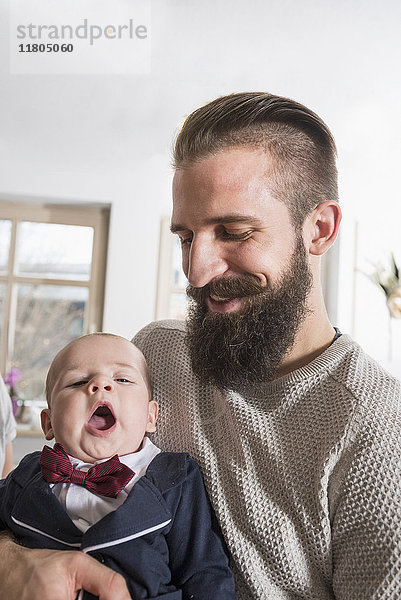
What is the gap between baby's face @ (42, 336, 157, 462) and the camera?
3.96ft

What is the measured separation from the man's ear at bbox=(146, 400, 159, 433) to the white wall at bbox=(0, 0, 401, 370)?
2257 mm

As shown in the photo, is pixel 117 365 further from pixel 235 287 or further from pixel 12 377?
Answer: pixel 12 377

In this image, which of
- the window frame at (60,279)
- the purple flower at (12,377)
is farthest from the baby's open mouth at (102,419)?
the window frame at (60,279)

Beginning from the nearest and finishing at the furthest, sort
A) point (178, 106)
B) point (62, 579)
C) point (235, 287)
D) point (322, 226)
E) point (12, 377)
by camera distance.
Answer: point (62, 579) < point (235, 287) < point (322, 226) < point (178, 106) < point (12, 377)

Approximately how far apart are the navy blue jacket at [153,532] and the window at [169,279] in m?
4.12

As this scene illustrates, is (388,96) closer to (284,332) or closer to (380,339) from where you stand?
(380,339)

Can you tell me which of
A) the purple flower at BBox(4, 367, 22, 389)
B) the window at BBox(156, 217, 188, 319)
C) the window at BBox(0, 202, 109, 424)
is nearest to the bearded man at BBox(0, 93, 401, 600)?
the purple flower at BBox(4, 367, 22, 389)

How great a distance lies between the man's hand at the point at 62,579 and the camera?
967 mm

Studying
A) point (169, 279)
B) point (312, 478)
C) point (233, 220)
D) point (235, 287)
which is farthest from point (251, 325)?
point (169, 279)

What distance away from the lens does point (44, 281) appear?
5.30 meters

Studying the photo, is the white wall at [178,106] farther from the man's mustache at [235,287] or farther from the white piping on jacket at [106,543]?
the white piping on jacket at [106,543]

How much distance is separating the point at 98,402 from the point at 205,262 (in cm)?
34

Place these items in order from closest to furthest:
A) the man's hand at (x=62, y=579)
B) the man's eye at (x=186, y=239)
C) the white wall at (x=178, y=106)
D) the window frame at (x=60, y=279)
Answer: the man's hand at (x=62, y=579), the man's eye at (x=186, y=239), the white wall at (x=178, y=106), the window frame at (x=60, y=279)

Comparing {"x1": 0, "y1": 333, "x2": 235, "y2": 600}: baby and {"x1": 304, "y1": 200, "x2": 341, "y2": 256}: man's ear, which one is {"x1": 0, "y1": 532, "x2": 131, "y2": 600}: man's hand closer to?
{"x1": 0, "y1": 333, "x2": 235, "y2": 600}: baby
